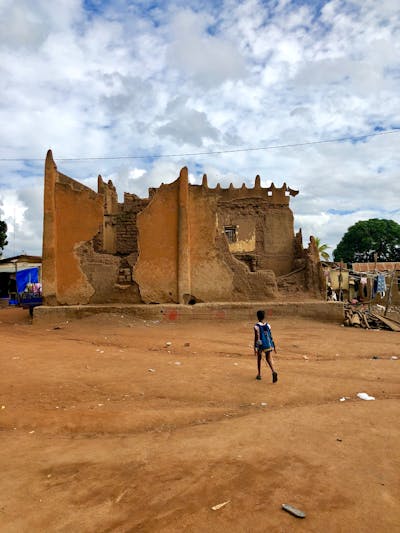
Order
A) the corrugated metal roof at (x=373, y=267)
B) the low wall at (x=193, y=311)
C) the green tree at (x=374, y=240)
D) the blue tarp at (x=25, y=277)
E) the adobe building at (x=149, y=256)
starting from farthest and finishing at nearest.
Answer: the green tree at (x=374, y=240) < the corrugated metal roof at (x=373, y=267) < the blue tarp at (x=25, y=277) < the adobe building at (x=149, y=256) < the low wall at (x=193, y=311)

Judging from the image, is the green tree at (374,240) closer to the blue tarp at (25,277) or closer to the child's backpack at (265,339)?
the blue tarp at (25,277)

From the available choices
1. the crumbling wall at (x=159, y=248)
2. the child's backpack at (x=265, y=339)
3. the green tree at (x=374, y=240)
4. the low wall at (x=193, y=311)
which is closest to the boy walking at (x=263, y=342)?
the child's backpack at (x=265, y=339)

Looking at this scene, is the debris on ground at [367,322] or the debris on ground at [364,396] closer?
the debris on ground at [364,396]

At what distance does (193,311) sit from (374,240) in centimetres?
4100

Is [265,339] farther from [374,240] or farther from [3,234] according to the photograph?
[374,240]

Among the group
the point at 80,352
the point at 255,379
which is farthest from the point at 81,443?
the point at 80,352

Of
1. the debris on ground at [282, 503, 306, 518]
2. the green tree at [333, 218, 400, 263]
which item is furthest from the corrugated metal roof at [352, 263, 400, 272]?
the debris on ground at [282, 503, 306, 518]

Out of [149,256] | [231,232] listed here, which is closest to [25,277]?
[231,232]

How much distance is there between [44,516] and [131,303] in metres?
11.4

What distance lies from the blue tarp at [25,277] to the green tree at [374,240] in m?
36.7

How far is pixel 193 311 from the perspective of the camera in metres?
13.7

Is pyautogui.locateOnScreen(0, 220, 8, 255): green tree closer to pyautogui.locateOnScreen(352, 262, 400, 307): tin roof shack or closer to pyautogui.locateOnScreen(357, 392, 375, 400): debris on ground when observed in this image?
pyautogui.locateOnScreen(352, 262, 400, 307): tin roof shack

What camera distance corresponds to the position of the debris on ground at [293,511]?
2621 mm

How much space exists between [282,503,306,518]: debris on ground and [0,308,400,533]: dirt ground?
0.04 meters
